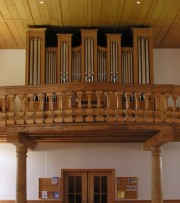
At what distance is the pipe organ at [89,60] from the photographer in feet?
38.4

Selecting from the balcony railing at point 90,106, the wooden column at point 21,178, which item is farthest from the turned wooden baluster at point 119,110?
the wooden column at point 21,178

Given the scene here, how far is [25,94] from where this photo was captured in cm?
922

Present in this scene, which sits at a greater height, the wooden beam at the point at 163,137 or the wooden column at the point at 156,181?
the wooden beam at the point at 163,137

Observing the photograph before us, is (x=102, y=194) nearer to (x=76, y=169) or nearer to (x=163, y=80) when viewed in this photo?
(x=76, y=169)

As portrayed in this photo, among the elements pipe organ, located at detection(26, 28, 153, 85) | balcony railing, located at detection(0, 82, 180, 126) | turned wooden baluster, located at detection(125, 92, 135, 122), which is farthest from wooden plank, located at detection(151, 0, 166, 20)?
turned wooden baluster, located at detection(125, 92, 135, 122)

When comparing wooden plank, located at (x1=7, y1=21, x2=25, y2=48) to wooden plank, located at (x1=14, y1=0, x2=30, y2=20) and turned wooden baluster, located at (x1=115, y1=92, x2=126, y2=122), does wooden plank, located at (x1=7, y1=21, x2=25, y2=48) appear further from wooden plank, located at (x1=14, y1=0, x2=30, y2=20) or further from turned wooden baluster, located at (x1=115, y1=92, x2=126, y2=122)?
turned wooden baluster, located at (x1=115, y1=92, x2=126, y2=122)

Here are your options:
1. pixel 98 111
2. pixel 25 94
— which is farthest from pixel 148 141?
pixel 25 94

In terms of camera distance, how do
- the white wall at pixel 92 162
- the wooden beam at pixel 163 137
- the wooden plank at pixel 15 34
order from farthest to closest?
1. the white wall at pixel 92 162
2. the wooden plank at pixel 15 34
3. the wooden beam at pixel 163 137

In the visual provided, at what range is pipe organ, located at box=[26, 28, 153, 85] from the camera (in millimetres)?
11695

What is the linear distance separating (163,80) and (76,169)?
12.0 ft

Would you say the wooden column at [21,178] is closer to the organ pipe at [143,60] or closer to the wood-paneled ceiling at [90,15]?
the wood-paneled ceiling at [90,15]

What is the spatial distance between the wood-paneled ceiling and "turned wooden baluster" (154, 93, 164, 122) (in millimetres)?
2451

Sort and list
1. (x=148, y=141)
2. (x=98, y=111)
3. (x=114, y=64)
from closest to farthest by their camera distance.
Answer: (x=98, y=111) → (x=148, y=141) → (x=114, y=64)

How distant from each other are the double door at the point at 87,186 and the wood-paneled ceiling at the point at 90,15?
4082 mm
